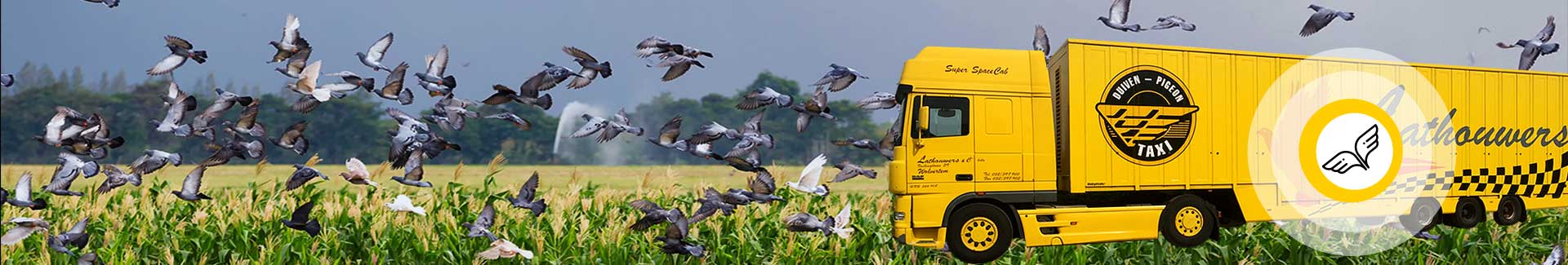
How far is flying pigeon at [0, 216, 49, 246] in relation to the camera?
971 centimetres

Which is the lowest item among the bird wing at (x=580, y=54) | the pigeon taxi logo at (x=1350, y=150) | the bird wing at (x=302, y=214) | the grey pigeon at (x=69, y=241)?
the grey pigeon at (x=69, y=241)

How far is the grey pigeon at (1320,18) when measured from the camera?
11.7m

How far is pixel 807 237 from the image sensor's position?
10.3m

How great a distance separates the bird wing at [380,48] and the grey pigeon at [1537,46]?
41.7 ft

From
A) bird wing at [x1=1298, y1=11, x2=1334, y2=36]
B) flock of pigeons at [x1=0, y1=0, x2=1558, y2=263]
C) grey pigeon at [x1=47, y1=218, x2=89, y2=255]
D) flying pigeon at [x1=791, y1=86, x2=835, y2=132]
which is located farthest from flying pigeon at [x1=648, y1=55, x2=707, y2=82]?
bird wing at [x1=1298, y1=11, x2=1334, y2=36]

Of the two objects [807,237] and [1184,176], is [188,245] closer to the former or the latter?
[807,237]

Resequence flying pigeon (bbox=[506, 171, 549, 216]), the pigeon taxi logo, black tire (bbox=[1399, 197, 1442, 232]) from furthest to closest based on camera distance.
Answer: black tire (bbox=[1399, 197, 1442, 232]) < the pigeon taxi logo < flying pigeon (bbox=[506, 171, 549, 216])

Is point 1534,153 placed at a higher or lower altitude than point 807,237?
higher

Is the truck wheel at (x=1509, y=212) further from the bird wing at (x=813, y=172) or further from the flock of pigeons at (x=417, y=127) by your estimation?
the bird wing at (x=813, y=172)

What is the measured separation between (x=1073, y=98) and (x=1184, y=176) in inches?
62.1

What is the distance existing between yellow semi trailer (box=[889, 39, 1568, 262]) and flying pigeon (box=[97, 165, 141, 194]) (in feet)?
24.5

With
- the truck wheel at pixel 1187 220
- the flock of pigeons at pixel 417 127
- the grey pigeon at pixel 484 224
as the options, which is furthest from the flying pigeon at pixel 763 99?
the truck wheel at pixel 1187 220

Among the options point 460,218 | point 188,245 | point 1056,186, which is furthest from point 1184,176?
point 188,245

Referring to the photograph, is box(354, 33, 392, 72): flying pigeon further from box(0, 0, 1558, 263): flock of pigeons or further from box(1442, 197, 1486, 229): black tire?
box(1442, 197, 1486, 229): black tire
